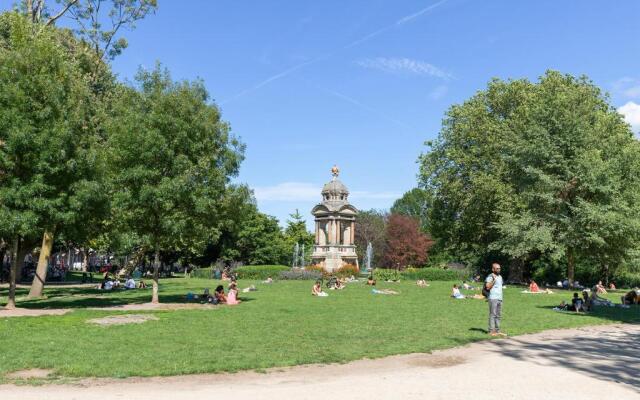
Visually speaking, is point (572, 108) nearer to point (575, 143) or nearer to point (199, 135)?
point (575, 143)

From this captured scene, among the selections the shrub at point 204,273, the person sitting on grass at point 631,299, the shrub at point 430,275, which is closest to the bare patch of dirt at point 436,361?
the person sitting on grass at point 631,299

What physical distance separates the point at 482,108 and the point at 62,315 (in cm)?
3985

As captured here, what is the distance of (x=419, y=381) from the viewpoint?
959cm

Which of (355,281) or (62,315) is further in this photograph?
(355,281)

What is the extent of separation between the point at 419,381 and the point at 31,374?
261 inches

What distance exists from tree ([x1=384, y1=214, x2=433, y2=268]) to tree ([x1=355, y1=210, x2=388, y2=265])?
4.41 meters

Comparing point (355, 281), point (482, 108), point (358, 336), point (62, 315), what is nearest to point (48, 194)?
point (62, 315)

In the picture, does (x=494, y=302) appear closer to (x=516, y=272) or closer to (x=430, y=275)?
(x=516, y=272)

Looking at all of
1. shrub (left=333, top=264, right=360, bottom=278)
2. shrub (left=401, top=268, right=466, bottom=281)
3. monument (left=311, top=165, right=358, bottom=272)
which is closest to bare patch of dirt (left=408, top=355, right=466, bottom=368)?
shrub (left=333, top=264, right=360, bottom=278)

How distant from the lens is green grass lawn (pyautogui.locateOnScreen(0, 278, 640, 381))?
10719 millimetres

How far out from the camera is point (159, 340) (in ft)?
44.2

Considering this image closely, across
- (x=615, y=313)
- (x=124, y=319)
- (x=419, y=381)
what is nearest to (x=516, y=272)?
(x=615, y=313)

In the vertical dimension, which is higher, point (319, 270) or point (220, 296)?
point (319, 270)

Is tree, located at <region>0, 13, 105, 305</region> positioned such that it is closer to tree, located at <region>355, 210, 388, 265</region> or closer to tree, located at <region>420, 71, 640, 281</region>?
tree, located at <region>420, 71, 640, 281</region>
